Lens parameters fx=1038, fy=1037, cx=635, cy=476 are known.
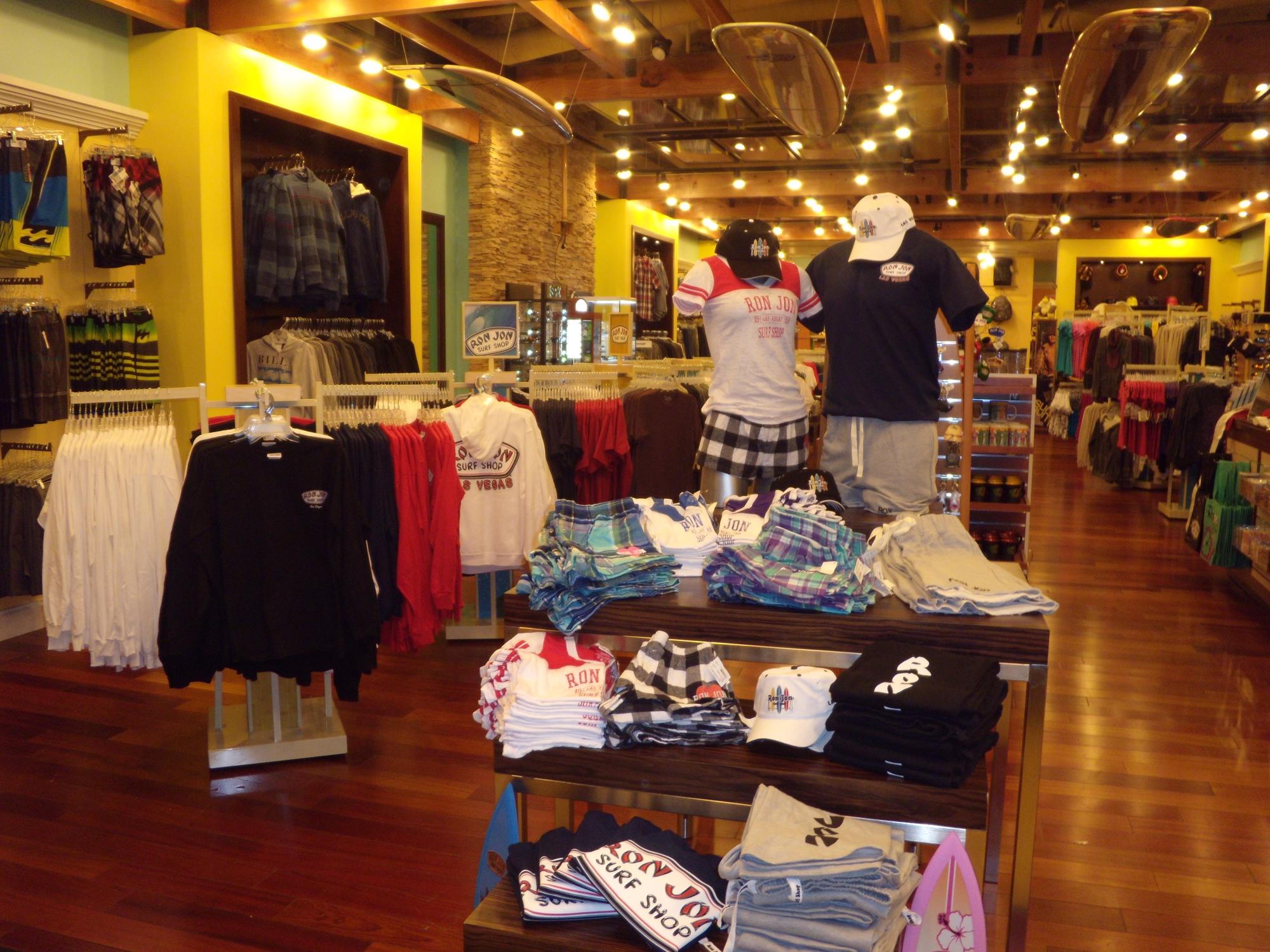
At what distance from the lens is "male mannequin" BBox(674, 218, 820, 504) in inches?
135

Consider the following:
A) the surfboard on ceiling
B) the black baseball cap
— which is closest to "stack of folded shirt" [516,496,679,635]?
the black baseball cap

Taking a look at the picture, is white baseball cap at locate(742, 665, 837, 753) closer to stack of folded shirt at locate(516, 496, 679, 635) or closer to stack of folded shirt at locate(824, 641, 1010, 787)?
stack of folded shirt at locate(824, 641, 1010, 787)

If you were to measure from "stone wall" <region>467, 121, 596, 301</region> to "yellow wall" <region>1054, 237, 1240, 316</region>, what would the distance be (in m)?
8.98

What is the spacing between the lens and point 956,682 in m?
1.74

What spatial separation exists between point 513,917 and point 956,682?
82 cm

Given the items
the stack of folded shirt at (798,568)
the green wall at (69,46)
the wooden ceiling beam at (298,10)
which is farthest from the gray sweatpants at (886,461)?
the green wall at (69,46)

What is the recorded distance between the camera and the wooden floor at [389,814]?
260 centimetres

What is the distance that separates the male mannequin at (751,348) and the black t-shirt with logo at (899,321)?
199 millimetres

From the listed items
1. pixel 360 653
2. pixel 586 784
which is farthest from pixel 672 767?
pixel 360 653

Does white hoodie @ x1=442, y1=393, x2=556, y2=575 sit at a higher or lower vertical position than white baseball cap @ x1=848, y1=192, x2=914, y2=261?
lower

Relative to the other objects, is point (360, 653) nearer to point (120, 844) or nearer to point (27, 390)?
point (120, 844)

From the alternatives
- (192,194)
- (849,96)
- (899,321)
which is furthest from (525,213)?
(899,321)

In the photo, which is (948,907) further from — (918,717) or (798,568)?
(798,568)

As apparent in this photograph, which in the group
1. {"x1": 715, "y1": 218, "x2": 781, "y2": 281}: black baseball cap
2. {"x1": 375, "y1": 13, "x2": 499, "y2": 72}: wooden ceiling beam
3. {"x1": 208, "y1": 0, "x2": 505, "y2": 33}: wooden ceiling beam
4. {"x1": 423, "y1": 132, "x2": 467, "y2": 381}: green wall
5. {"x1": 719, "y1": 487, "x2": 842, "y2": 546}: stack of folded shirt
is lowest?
{"x1": 719, "y1": 487, "x2": 842, "y2": 546}: stack of folded shirt
